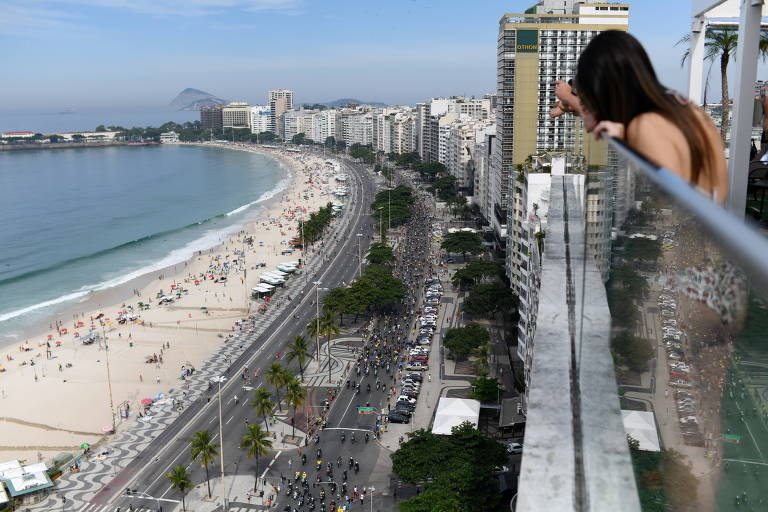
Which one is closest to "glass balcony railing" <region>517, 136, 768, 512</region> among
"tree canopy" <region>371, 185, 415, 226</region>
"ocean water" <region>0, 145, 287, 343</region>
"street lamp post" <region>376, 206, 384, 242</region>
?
"ocean water" <region>0, 145, 287, 343</region>

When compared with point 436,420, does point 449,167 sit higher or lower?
higher

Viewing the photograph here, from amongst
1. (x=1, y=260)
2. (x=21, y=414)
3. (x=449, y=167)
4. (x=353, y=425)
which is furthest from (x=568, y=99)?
(x=449, y=167)

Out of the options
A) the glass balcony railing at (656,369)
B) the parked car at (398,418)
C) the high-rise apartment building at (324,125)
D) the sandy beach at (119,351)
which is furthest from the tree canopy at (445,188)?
the high-rise apartment building at (324,125)

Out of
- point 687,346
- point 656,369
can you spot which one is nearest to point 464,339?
point 656,369

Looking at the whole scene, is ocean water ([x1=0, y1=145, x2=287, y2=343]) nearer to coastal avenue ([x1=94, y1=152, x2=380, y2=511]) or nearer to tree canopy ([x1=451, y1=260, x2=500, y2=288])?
coastal avenue ([x1=94, y1=152, x2=380, y2=511])

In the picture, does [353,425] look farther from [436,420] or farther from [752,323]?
[752,323]

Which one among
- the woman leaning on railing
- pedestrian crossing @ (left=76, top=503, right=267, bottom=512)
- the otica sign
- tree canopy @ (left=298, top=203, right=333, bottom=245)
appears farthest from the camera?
tree canopy @ (left=298, top=203, right=333, bottom=245)
